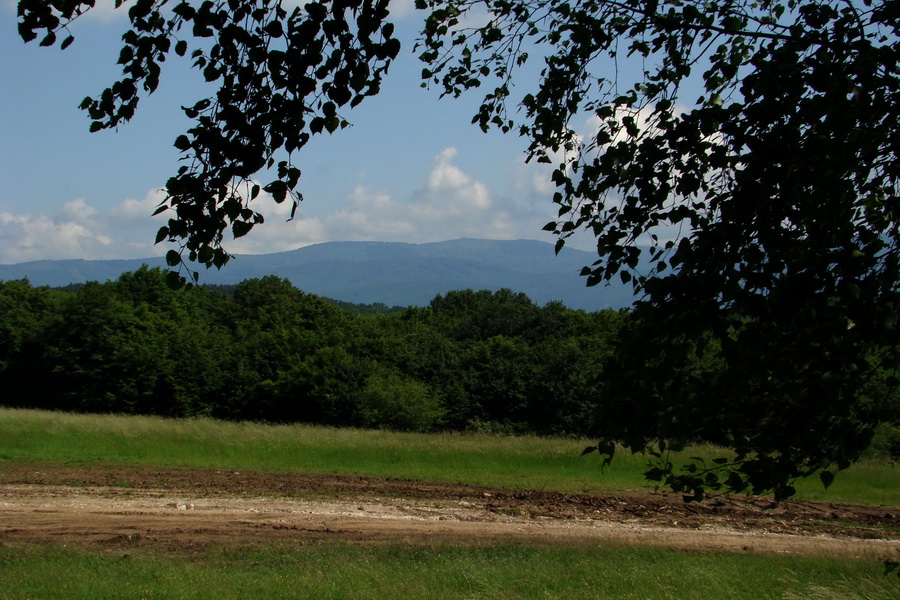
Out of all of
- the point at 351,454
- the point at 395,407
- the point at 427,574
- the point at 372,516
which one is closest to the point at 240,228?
the point at 427,574

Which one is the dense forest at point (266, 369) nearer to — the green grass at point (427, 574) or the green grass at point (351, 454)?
the green grass at point (351, 454)

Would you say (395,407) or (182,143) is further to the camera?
(395,407)

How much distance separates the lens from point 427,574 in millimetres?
8008

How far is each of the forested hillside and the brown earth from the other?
2282 centimetres

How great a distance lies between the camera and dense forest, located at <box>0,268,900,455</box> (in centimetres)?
4075

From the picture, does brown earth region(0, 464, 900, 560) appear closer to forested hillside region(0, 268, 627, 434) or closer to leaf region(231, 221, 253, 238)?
leaf region(231, 221, 253, 238)

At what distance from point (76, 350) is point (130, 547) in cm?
4067

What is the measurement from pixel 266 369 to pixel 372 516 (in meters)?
34.2

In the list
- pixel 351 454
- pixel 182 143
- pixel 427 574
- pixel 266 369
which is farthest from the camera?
pixel 266 369

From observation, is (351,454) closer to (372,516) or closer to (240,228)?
(372,516)

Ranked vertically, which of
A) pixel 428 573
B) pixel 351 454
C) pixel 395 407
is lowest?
pixel 395 407

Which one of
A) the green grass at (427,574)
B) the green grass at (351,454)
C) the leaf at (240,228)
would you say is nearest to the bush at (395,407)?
the green grass at (351,454)

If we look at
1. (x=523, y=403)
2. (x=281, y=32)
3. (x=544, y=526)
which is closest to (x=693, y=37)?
(x=281, y=32)

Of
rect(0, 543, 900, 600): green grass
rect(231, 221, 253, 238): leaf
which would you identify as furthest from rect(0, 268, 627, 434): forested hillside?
rect(231, 221, 253, 238): leaf
